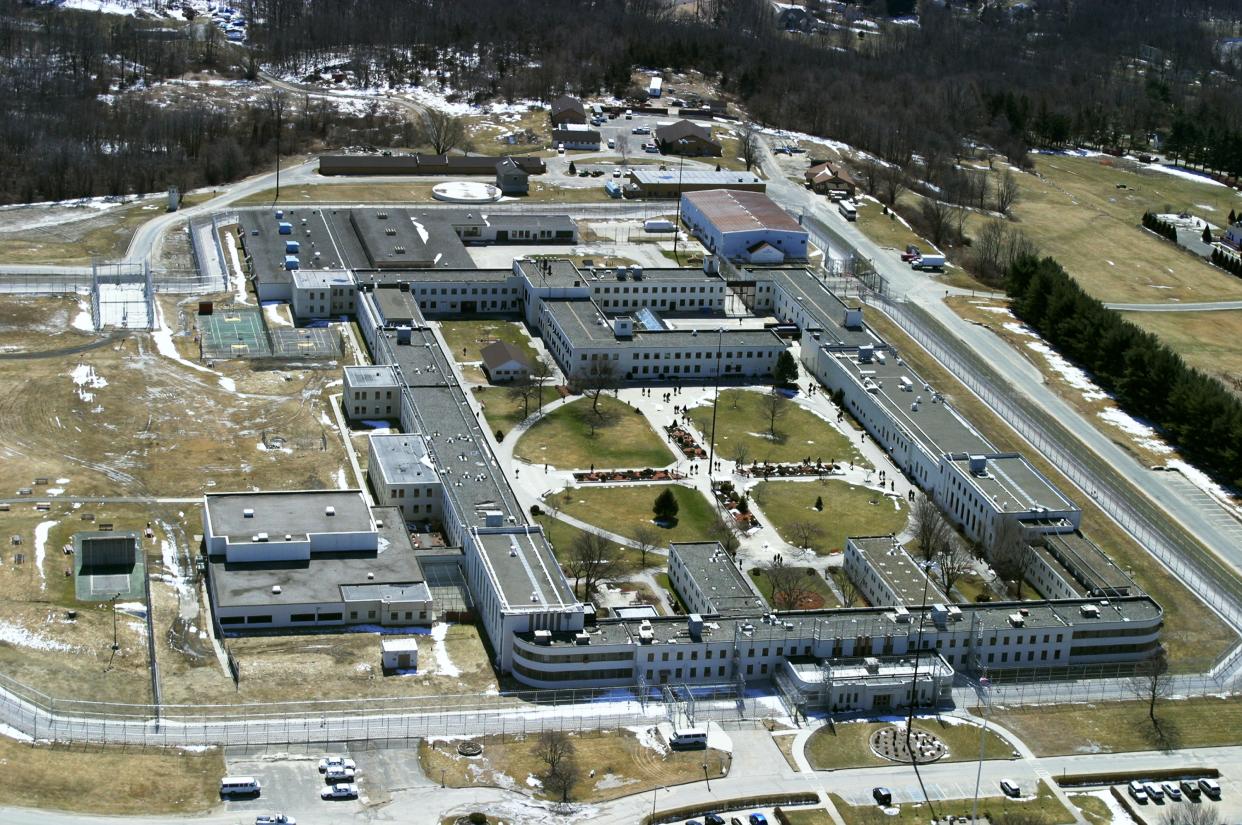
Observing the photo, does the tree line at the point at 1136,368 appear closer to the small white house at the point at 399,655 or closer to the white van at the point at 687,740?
the white van at the point at 687,740

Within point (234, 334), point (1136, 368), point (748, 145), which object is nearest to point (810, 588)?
point (1136, 368)

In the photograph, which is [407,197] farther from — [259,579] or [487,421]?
[259,579]

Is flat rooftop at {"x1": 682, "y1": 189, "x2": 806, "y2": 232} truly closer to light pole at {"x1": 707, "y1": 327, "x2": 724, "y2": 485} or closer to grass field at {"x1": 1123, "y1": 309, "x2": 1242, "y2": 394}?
light pole at {"x1": 707, "y1": 327, "x2": 724, "y2": 485}

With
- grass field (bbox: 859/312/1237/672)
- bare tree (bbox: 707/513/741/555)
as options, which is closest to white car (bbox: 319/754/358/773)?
bare tree (bbox: 707/513/741/555)

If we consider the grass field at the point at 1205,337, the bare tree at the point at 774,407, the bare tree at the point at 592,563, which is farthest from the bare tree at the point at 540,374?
the grass field at the point at 1205,337

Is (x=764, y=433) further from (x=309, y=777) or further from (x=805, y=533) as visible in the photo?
(x=309, y=777)
